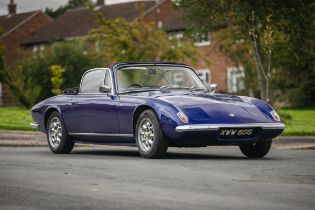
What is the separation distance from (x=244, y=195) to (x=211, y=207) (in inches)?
34.3

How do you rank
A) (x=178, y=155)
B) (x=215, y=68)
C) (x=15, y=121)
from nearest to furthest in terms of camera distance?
(x=178, y=155)
(x=15, y=121)
(x=215, y=68)

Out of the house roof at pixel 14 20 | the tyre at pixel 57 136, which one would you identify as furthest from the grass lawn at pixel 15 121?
the house roof at pixel 14 20

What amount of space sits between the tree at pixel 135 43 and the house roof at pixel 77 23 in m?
27.7

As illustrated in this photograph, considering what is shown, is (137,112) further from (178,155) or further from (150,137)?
(178,155)

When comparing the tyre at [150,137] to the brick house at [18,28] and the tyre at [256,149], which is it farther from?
the brick house at [18,28]

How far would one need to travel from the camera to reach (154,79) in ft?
46.2

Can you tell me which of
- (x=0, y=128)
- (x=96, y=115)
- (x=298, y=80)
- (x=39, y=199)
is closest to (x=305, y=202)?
(x=39, y=199)

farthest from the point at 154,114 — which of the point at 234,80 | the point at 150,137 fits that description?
the point at 234,80

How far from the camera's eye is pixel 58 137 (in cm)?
1495

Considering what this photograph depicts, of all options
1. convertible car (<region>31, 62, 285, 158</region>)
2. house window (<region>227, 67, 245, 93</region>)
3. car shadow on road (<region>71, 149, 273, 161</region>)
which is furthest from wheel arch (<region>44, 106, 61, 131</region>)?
house window (<region>227, 67, 245, 93</region>)

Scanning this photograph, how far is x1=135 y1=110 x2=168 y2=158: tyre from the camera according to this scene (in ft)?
41.0

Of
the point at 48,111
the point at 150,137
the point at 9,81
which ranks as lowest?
the point at 9,81

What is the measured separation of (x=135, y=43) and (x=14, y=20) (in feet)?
140

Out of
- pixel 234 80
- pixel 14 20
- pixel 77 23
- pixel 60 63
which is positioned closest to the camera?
pixel 60 63
